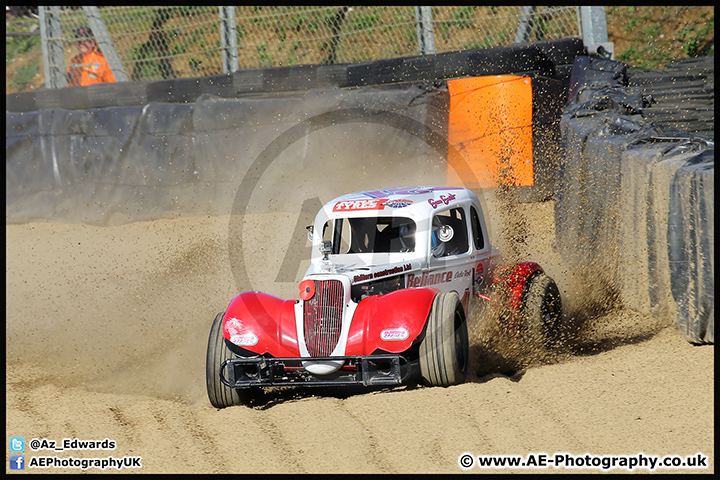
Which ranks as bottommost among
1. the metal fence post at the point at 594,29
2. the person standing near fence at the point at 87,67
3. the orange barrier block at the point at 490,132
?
the orange barrier block at the point at 490,132

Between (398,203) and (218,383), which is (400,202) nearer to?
(398,203)

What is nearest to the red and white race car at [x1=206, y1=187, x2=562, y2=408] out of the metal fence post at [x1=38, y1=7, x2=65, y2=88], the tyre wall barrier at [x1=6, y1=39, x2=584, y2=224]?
the tyre wall barrier at [x1=6, y1=39, x2=584, y2=224]

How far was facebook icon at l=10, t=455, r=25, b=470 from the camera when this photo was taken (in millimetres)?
4070

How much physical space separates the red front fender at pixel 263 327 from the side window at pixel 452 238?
1.33 meters

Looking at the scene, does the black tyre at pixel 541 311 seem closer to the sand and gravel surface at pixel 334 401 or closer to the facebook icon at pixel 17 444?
the sand and gravel surface at pixel 334 401

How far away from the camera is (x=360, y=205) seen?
5707 mm

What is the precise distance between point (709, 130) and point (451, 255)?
459cm

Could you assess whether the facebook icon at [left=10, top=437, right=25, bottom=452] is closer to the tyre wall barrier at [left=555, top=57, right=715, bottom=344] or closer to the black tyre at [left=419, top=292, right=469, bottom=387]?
the black tyre at [left=419, top=292, right=469, bottom=387]

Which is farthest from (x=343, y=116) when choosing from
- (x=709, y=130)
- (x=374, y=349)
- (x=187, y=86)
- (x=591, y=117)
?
(x=374, y=349)

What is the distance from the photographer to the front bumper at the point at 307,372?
4.52 metres

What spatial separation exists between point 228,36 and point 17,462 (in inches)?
355

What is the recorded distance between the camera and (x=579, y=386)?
14.9 ft

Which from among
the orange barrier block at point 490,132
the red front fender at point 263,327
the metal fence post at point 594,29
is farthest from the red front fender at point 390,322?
the metal fence post at point 594,29

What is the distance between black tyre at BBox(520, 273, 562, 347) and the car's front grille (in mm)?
1785
